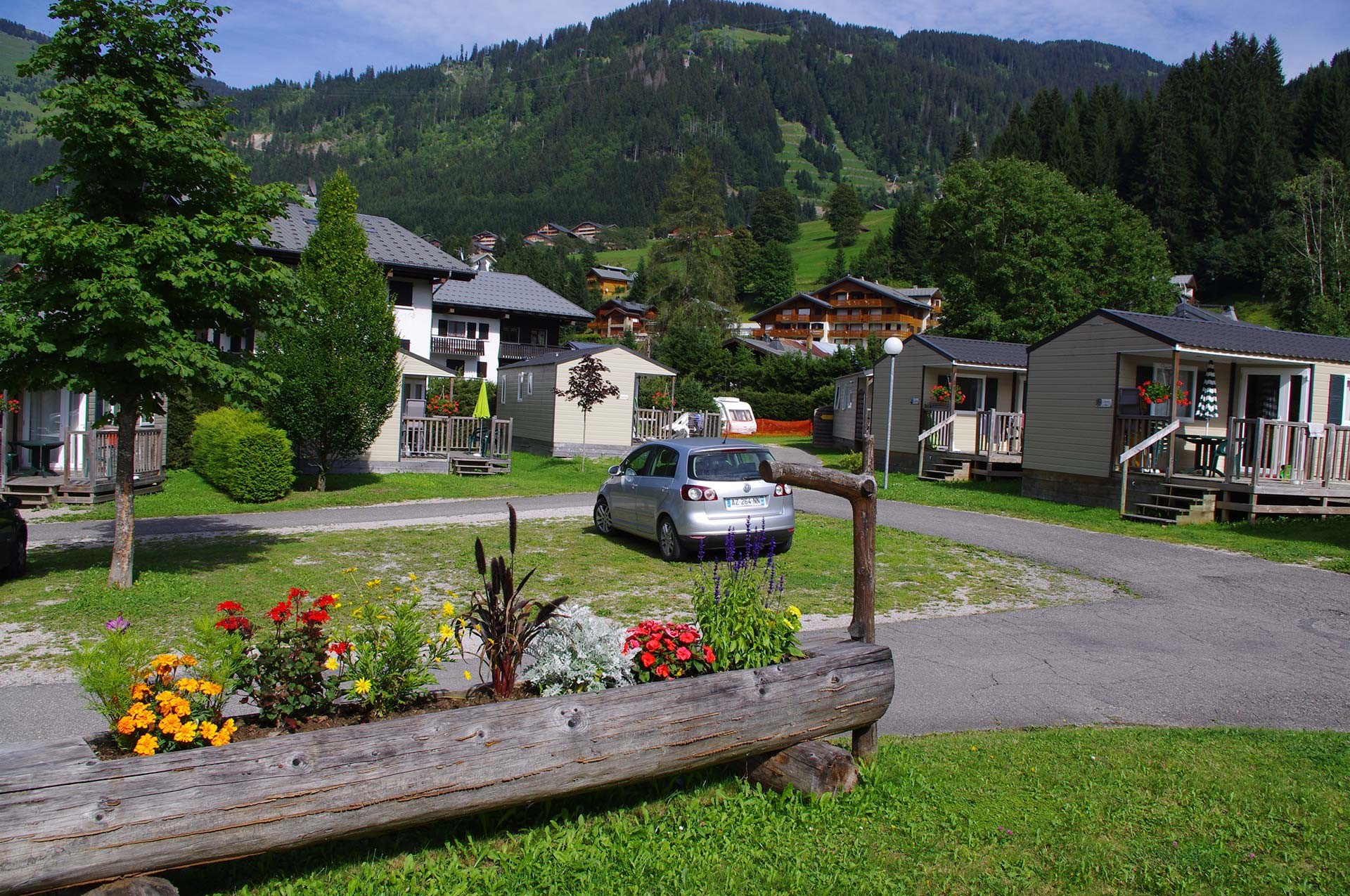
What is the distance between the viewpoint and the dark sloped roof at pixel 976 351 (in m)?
26.0

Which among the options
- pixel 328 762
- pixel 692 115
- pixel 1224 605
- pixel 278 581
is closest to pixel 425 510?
pixel 278 581

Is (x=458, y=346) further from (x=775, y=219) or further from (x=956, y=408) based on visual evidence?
(x=775, y=219)

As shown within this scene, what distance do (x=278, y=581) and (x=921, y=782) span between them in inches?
309

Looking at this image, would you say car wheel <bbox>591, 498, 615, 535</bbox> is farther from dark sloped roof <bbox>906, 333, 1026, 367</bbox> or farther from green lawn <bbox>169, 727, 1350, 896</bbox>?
dark sloped roof <bbox>906, 333, 1026, 367</bbox>

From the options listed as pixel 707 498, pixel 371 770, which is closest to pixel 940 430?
pixel 707 498

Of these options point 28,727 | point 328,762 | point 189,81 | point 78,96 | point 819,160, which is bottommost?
point 28,727

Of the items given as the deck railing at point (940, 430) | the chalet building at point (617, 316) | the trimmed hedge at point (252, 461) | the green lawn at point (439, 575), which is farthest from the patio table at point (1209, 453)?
the chalet building at point (617, 316)

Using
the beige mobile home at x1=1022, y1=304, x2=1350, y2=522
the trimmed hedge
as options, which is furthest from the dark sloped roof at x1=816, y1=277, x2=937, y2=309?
the trimmed hedge

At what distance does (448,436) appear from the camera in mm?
24375

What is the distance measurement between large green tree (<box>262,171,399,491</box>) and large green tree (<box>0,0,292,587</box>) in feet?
27.6

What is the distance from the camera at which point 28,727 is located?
5.54 metres

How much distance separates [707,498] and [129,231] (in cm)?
691

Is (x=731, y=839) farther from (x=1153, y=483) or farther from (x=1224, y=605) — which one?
(x=1153, y=483)

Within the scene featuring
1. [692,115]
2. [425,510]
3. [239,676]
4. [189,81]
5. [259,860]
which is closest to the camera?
[259,860]
